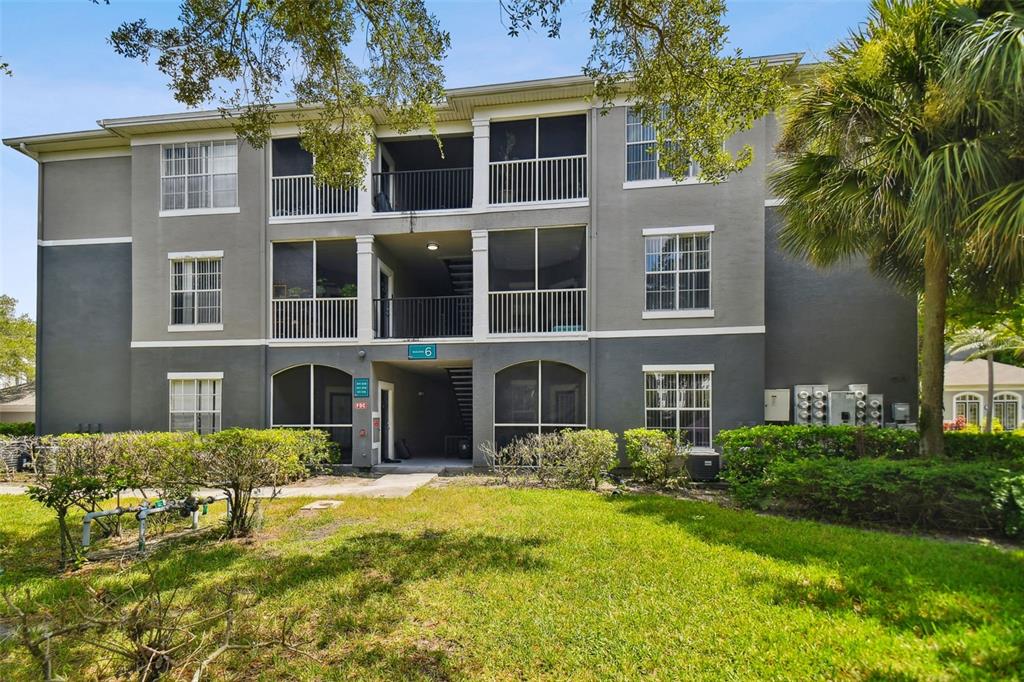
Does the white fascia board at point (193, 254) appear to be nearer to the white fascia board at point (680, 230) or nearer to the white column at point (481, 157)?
the white column at point (481, 157)

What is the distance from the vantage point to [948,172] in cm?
752

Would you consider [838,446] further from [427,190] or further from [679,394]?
[427,190]

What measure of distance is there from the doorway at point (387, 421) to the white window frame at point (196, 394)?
4.23m

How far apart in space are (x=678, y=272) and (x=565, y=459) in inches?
211

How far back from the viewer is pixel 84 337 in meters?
15.7

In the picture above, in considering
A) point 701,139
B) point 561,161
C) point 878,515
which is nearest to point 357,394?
point 561,161

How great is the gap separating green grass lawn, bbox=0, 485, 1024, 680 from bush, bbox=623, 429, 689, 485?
280 centimetres

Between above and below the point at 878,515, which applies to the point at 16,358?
above

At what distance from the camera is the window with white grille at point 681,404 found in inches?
508

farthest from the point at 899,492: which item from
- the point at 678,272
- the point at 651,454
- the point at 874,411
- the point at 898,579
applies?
the point at 678,272

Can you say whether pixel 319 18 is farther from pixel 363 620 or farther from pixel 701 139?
pixel 363 620

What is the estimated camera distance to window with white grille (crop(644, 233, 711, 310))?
518 inches

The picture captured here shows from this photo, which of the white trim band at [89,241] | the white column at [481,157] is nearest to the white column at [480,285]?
the white column at [481,157]

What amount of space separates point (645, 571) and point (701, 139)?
5.83 metres
